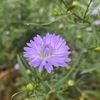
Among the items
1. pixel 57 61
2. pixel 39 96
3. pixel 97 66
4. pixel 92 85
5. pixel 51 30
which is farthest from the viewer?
pixel 92 85

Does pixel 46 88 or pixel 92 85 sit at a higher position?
pixel 46 88

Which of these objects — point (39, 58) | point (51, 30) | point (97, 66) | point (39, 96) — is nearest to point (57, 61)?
point (39, 58)

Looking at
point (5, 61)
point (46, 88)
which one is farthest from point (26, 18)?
point (46, 88)

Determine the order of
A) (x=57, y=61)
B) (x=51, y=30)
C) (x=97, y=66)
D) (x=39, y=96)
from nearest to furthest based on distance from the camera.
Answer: (x=57, y=61), (x=39, y=96), (x=97, y=66), (x=51, y=30)

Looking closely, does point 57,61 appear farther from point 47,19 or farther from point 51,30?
point 47,19

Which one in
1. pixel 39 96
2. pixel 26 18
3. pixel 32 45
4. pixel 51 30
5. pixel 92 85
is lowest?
pixel 92 85

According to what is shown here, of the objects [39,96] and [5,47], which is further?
[5,47]
